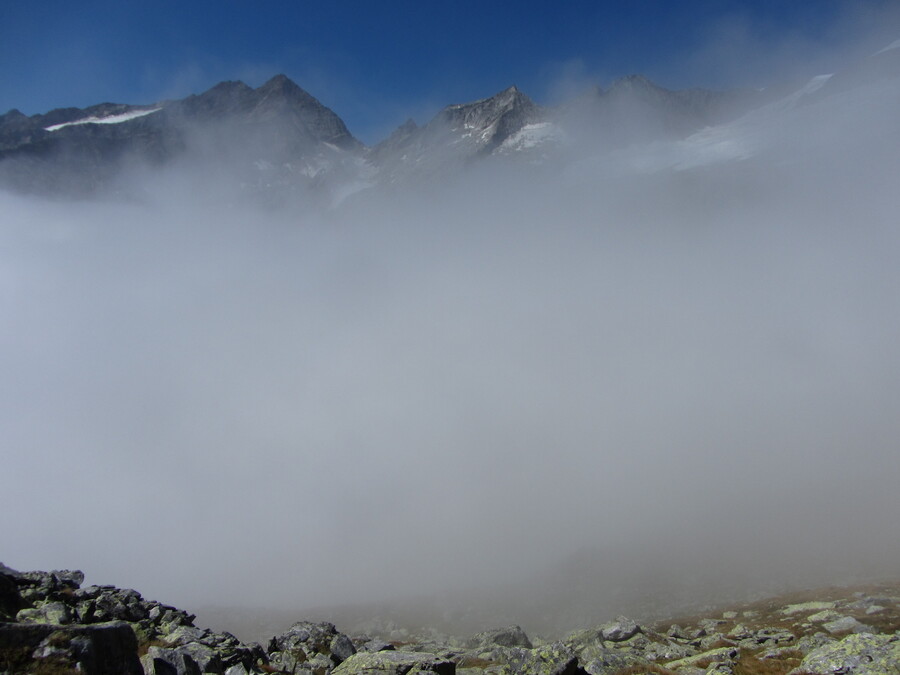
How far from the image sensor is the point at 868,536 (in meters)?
149

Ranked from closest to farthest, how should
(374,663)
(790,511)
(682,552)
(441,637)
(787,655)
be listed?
(374,663) < (787,655) < (441,637) < (682,552) < (790,511)

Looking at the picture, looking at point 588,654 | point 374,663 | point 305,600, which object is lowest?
point 305,600

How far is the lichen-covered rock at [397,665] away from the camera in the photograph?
25.3 meters

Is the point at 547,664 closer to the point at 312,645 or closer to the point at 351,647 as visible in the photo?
the point at 351,647

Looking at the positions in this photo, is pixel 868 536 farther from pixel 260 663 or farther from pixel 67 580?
pixel 67 580

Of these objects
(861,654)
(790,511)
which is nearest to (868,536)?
(790,511)

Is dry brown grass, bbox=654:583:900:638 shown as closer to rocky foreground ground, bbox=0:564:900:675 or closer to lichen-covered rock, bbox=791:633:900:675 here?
rocky foreground ground, bbox=0:564:900:675

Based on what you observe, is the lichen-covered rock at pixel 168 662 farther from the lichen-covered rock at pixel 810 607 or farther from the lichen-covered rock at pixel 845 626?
the lichen-covered rock at pixel 810 607

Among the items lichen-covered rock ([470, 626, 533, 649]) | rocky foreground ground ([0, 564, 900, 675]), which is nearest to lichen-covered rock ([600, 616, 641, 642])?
rocky foreground ground ([0, 564, 900, 675])

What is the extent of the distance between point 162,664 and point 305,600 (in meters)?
171

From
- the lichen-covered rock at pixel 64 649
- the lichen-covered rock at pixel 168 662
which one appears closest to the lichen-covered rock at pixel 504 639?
the lichen-covered rock at pixel 168 662

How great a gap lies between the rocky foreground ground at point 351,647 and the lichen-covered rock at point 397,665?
0.07 m

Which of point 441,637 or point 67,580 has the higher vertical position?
point 67,580

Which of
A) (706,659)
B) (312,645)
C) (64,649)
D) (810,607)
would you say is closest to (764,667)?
(706,659)
